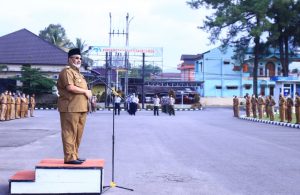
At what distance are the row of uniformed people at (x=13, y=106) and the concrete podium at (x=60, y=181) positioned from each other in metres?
22.7

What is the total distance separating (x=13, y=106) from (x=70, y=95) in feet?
81.3

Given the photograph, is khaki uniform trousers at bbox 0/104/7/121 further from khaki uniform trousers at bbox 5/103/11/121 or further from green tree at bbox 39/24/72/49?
green tree at bbox 39/24/72/49

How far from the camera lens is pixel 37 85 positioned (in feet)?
163

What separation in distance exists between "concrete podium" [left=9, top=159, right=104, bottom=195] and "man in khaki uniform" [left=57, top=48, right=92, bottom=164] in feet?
0.95

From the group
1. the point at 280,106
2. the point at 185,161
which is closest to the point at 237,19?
the point at 280,106

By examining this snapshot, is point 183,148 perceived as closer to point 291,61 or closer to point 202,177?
point 202,177

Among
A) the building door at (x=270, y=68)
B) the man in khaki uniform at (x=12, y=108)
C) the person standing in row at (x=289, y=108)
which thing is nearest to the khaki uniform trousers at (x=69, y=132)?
the person standing in row at (x=289, y=108)

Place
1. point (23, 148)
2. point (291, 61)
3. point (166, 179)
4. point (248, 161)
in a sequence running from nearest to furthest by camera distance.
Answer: point (166, 179), point (248, 161), point (23, 148), point (291, 61)

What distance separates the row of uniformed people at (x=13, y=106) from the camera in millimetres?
29567

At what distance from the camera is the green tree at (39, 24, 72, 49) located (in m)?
76.1

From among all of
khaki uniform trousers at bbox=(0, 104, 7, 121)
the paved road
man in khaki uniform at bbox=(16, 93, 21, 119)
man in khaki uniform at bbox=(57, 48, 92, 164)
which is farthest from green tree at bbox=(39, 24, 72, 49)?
man in khaki uniform at bbox=(57, 48, 92, 164)

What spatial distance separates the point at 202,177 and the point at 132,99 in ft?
92.0

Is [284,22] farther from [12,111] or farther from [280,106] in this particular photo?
[12,111]

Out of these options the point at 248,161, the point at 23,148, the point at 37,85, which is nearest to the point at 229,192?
the point at 248,161
